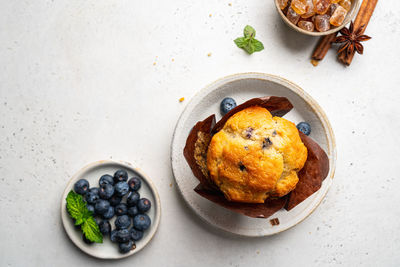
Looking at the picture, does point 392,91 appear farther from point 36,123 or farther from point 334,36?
point 36,123

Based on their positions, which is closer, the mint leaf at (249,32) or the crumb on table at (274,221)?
the crumb on table at (274,221)

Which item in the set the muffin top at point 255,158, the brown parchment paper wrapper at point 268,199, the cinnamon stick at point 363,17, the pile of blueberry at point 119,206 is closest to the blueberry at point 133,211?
the pile of blueberry at point 119,206

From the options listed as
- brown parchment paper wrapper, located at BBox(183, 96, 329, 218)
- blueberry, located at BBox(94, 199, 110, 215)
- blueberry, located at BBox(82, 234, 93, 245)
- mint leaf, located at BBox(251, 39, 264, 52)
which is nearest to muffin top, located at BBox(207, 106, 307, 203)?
brown parchment paper wrapper, located at BBox(183, 96, 329, 218)

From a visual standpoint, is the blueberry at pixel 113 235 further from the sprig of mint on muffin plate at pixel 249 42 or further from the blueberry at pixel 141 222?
the sprig of mint on muffin plate at pixel 249 42

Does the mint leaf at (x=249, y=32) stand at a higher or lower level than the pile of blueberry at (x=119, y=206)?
higher

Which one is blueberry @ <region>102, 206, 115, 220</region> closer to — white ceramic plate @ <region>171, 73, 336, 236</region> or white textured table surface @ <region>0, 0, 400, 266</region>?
white textured table surface @ <region>0, 0, 400, 266</region>

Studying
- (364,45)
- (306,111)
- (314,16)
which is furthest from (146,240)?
(364,45)

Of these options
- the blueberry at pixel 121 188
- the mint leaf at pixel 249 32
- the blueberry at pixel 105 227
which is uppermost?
the mint leaf at pixel 249 32
